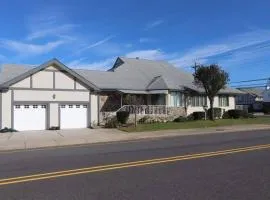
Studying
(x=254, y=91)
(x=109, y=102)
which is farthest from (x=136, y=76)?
(x=254, y=91)

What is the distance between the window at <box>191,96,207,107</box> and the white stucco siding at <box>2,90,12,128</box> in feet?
61.0

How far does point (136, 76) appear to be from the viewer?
133ft

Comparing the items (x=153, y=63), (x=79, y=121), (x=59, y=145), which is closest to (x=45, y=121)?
(x=79, y=121)

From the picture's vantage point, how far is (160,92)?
→ 36875mm

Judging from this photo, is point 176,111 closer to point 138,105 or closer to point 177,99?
point 177,99

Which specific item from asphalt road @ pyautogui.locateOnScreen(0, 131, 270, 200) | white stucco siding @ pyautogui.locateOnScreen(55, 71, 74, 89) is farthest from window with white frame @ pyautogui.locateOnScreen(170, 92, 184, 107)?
asphalt road @ pyautogui.locateOnScreen(0, 131, 270, 200)

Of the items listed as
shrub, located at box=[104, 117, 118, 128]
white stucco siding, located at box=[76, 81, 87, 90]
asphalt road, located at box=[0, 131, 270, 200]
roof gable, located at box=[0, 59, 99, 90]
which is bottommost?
asphalt road, located at box=[0, 131, 270, 200]

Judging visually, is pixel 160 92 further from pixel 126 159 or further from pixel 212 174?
pixel 212 174

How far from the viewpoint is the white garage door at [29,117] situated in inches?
1140

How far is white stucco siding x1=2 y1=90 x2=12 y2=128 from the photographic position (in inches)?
1115

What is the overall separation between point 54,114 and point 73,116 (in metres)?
1.70

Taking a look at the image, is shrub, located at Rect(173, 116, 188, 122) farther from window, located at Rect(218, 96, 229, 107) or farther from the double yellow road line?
the double yellow road line

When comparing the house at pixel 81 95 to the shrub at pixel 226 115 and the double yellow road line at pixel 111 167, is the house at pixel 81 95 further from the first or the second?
the double yellow road line at pixel 111 167

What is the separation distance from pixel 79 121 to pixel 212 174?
23152 mm
